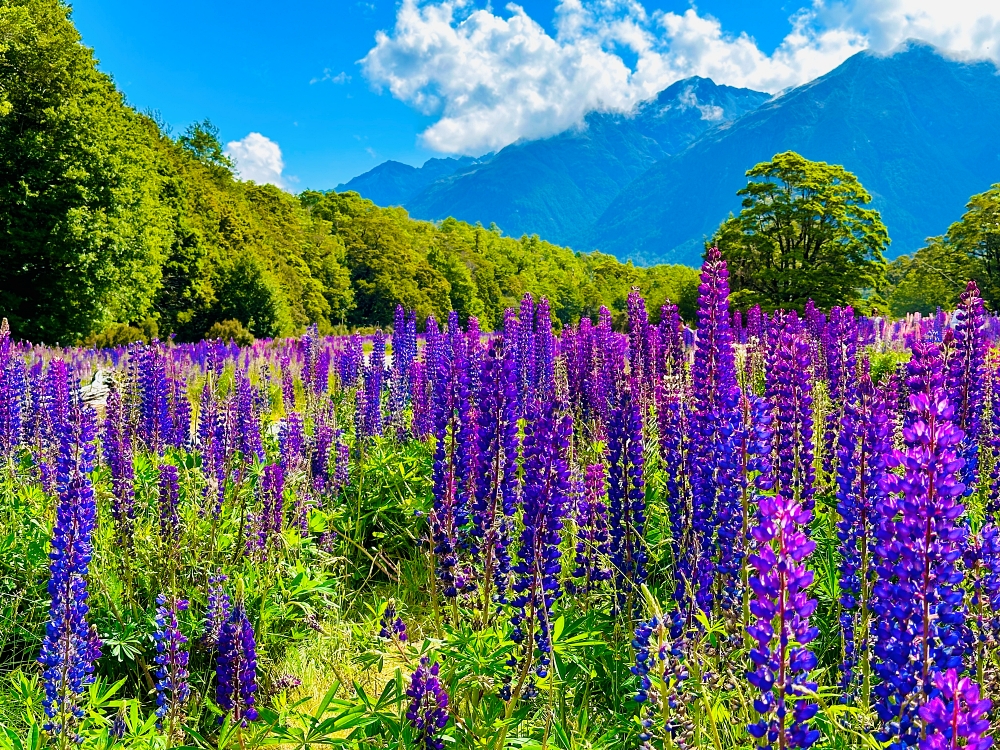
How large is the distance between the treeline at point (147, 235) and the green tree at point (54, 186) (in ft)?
0.17

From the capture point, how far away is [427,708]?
216 centimetres

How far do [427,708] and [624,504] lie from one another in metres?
1.52

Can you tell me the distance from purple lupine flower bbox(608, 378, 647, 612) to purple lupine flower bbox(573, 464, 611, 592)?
0.07 m

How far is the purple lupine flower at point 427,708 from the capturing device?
7.04 feet

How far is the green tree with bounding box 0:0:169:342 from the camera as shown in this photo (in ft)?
72.2

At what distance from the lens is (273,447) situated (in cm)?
700

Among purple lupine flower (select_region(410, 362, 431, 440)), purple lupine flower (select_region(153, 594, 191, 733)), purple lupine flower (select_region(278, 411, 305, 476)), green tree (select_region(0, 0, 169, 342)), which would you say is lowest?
purple lupine flower (select_region(153, 594, 191, 733))

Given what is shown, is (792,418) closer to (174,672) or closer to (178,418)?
(174,672)

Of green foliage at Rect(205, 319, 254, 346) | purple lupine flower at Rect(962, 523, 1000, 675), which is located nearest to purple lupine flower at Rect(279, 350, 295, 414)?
purple lupine flower at Rect(962, 523, 1000, 675)

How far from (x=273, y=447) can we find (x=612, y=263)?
104 meters

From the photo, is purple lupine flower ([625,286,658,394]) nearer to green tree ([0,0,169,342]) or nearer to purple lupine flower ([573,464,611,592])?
purple lupine flower ([573,464,611,592])

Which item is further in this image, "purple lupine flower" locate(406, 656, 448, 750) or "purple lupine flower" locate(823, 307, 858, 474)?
"purple lupine flower" locate(823, 307, 858, 474)

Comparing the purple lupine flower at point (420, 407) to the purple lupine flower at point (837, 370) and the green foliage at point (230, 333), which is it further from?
the green foliage at point (230, 333)

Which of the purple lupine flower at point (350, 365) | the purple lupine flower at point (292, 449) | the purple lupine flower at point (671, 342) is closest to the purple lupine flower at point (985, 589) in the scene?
the purple lupine flower at point (671, 342)
